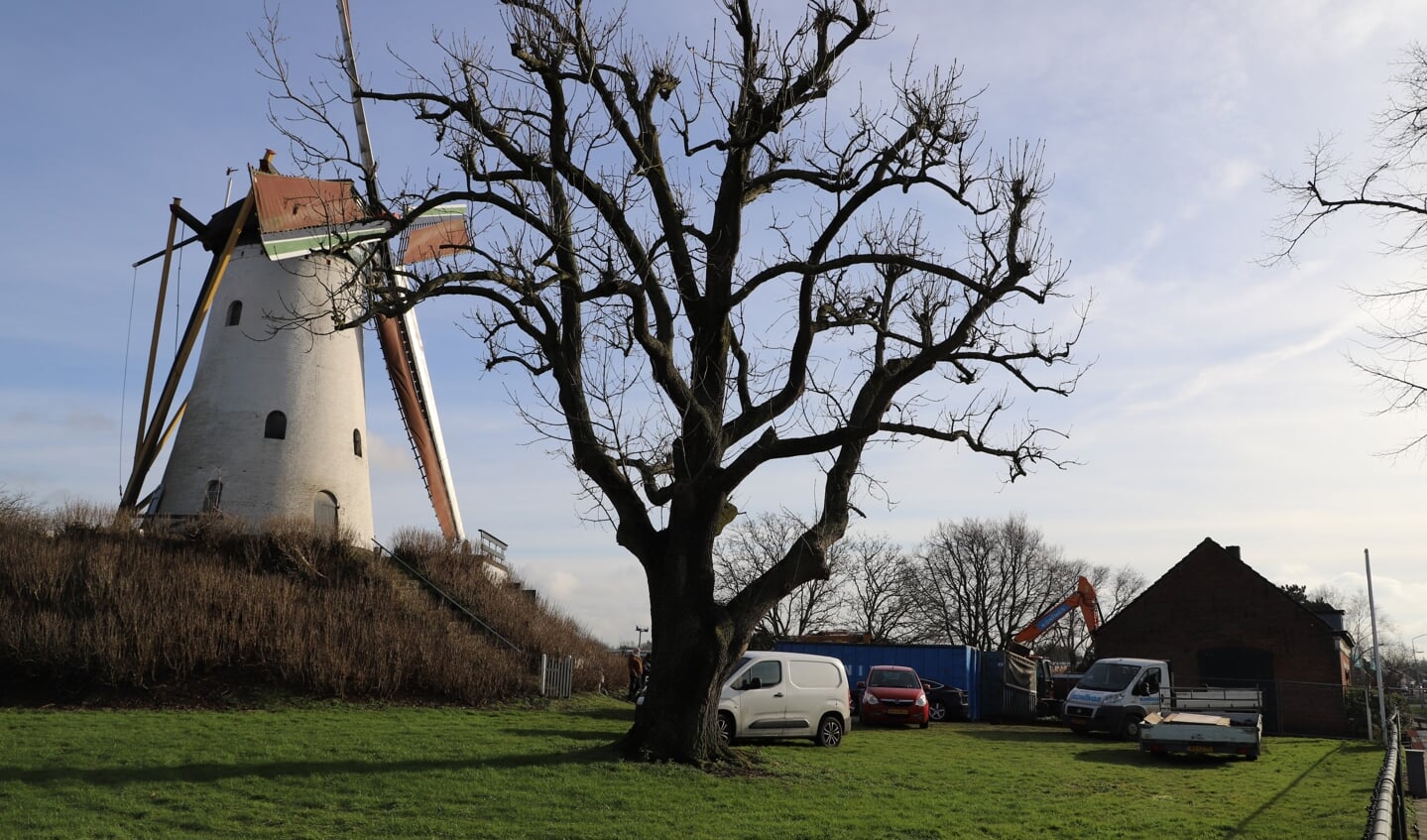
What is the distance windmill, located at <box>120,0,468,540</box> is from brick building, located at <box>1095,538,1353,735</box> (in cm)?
2774

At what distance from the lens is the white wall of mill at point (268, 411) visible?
30281mm

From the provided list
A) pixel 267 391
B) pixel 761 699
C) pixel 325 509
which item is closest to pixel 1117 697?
pixel 761 699

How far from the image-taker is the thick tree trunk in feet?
47.3

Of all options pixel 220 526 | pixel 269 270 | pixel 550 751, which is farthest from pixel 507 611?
pixel 550 751

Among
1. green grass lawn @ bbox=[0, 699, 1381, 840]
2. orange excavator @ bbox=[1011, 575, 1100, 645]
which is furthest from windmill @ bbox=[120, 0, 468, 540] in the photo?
orange excavator @ bbox=[1011, 575, 1100, 645]

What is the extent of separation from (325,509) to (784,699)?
1740 cm

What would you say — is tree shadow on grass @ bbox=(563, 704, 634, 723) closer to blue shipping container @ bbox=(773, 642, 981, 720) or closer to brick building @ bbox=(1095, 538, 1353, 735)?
blue shipping container @ bbox=(773, 642, 981, 720)

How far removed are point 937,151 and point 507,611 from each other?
19.8 meters

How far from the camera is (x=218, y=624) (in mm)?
23391

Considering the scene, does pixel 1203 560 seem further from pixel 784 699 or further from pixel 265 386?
pixel 265 386

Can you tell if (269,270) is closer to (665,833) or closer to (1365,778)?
(665,833)

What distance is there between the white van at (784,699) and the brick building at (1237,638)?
22317 millimetres

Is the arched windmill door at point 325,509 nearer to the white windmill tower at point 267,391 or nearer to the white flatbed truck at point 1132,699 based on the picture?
the white windmill tower at point 267,391

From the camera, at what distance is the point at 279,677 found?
23.4m
